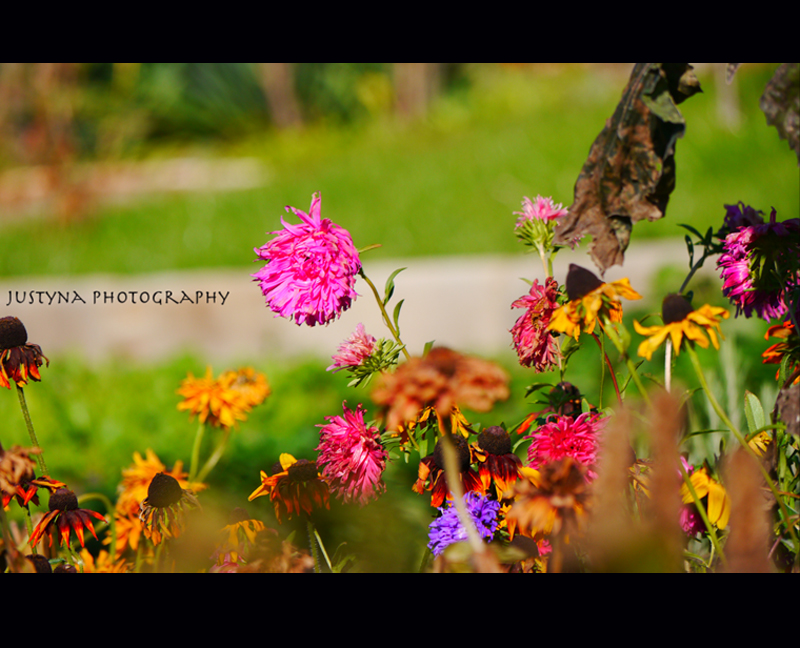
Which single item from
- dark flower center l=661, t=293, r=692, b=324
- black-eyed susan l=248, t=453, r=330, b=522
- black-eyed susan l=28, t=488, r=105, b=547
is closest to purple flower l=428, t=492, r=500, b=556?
black-eyed susan l=248, t=453, r=330, b=522

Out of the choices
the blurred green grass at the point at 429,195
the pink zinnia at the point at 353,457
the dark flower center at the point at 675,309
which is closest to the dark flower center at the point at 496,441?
the pink zinnia at the point at 353,457

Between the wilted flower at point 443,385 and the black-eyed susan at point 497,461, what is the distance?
0.24m

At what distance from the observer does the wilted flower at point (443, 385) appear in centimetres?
52

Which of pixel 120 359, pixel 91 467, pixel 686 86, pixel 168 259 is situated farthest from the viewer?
pixel 168 259

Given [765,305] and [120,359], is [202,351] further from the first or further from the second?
[765,305]

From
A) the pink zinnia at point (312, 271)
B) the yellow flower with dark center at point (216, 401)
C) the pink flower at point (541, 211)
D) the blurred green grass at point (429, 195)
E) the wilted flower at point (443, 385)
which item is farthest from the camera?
the blurred green grass at point (429, 195)

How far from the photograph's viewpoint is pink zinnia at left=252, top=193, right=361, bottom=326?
72 centimetres

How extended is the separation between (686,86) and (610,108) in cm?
498

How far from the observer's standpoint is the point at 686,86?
83cm

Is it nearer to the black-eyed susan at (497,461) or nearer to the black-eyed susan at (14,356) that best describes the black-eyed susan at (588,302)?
the black-eyed susan at (497,461)

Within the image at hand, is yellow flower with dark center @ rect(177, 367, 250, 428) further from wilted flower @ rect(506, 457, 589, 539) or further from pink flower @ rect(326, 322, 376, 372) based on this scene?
wilted flower @ rect(506, 457, 589, 539)

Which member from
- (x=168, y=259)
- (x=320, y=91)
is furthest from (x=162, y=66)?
(x=168, y=259)

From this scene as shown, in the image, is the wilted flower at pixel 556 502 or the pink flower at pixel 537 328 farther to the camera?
the pink flower at pixel 537 328

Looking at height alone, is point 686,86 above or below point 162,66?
below
